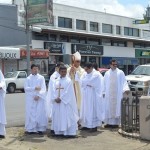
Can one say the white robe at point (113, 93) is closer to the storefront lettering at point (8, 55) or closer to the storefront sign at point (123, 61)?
the storefront lettering at point (8, 55)

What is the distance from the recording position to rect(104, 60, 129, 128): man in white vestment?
11.9 m

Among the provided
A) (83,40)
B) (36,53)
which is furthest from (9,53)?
(83,40)

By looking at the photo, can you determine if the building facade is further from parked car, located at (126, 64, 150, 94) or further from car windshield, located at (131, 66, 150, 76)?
parked car, located at (126, 64, 150, 94)

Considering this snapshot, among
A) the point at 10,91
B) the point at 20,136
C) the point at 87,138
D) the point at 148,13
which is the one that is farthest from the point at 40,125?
the point at 148,13

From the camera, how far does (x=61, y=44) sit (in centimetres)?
4903

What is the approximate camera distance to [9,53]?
37375 millimetres

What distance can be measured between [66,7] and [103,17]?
8.91 m

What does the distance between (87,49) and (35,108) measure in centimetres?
4261

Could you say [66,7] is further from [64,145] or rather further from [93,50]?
[64,145]

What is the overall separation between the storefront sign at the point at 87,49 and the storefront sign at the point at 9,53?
45.7ft

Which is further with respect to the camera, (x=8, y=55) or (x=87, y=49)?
(x=87, y=49)

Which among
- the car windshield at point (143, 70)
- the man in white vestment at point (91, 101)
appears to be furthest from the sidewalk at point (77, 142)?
the car windshield at point (143, 70)

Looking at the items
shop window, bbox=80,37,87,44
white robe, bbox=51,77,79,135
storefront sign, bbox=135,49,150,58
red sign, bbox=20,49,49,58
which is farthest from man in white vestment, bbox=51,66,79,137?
storefront sign, bbox=135,49,150,58

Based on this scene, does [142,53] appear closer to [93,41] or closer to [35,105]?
[93,41]
